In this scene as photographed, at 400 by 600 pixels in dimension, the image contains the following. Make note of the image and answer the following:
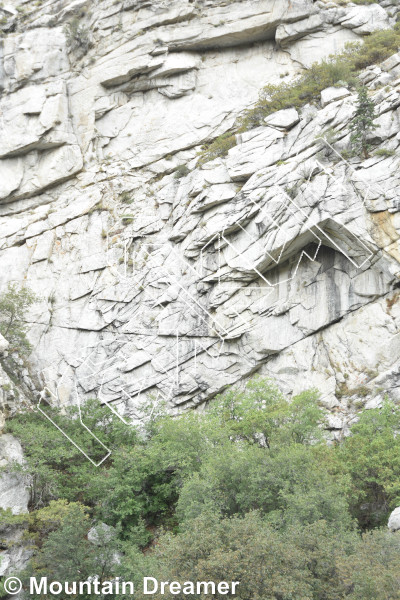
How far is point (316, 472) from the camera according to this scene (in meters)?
16.5

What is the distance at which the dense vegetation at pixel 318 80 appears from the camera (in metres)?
30.7

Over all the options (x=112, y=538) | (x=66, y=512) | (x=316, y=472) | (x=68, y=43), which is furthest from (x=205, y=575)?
(x=68, y=43)

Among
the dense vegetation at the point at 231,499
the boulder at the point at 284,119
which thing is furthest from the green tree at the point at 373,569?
the boulder at the point at 284,119

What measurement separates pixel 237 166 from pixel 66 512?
1964cm

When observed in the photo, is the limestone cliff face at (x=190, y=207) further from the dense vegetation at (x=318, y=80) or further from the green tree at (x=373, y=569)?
the green tree at (x=373, y=569)

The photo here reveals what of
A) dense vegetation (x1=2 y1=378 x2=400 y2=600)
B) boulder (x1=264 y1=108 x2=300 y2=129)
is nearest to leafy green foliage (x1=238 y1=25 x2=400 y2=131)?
boulder (x1=264 y1=108 x2=300 y2=129)

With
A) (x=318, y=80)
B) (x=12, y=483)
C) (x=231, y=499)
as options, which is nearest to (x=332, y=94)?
(x=318, y=80)

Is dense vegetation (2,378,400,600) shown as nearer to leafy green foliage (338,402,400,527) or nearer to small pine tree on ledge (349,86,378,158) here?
leafy green foliage (338,402,400,527)

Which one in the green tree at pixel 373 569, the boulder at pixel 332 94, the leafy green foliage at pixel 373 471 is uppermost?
the boulder at pixel 332 94

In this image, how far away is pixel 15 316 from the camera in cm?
2992

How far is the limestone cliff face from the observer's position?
25188 millimetres

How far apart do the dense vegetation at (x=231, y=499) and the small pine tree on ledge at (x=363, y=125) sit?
12394mm

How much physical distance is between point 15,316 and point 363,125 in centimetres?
2101

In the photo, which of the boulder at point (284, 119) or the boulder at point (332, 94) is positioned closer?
the boulder at point (332, 94)
